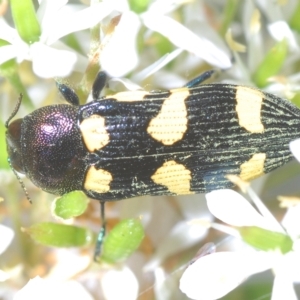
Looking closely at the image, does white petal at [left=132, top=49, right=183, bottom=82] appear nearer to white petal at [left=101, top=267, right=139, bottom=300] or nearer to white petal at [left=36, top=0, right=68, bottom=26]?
white petal at [left=36, top=0, right=68, bottom=26]

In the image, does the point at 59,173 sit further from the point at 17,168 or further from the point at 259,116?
the point at 259,116

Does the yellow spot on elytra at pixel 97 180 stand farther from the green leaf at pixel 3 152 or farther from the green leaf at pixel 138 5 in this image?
the green leaf at pixel 138 5

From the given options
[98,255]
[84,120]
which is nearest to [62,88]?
[84,120]

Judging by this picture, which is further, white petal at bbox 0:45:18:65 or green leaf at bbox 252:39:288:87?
green leaf at bbox 252:39:288:87

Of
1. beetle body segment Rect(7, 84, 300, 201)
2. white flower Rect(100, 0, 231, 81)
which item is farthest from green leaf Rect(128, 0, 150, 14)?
beetle body segment Rect(7, 84, 300, 201)


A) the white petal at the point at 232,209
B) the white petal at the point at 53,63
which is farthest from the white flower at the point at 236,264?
the white petal at the point at 53,63

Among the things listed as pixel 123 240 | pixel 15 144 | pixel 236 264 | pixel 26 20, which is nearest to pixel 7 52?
pixel 26 20

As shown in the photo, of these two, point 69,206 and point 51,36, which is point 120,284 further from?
point 51,36
